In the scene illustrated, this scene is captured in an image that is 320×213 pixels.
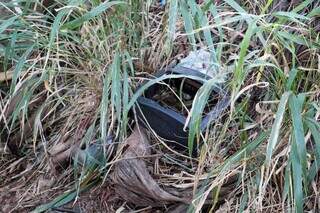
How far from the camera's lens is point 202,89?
57.2 inches

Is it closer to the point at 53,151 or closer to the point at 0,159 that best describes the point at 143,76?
the point at 53,151

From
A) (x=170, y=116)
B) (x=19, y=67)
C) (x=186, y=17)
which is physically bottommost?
(x=170, y=116)

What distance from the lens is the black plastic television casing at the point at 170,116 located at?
1.62 m

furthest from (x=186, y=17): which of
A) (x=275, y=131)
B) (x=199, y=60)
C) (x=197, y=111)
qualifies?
(x=275, y=131)

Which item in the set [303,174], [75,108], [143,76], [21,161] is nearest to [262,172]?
[303,174]

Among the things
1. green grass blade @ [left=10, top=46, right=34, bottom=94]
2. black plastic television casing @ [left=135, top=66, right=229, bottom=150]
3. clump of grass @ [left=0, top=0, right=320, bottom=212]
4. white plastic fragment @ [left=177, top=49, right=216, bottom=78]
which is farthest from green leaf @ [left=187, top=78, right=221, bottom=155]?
green grass blade @ [left=10, top=46, right=34, bottom=94]

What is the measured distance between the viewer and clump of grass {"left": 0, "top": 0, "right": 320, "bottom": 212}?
4.73 feet

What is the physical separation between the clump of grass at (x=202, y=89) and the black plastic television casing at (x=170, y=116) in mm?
37

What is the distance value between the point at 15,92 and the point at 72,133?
0.71 ft

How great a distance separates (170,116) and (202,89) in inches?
8.8

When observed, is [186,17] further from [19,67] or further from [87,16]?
[19,67]

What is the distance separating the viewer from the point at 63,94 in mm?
1927

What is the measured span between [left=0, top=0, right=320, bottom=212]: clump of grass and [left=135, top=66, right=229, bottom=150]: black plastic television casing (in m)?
0.04

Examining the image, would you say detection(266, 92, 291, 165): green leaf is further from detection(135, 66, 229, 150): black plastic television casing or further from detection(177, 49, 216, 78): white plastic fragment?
detection(177, 49, 216, 78): white plastic fragment
